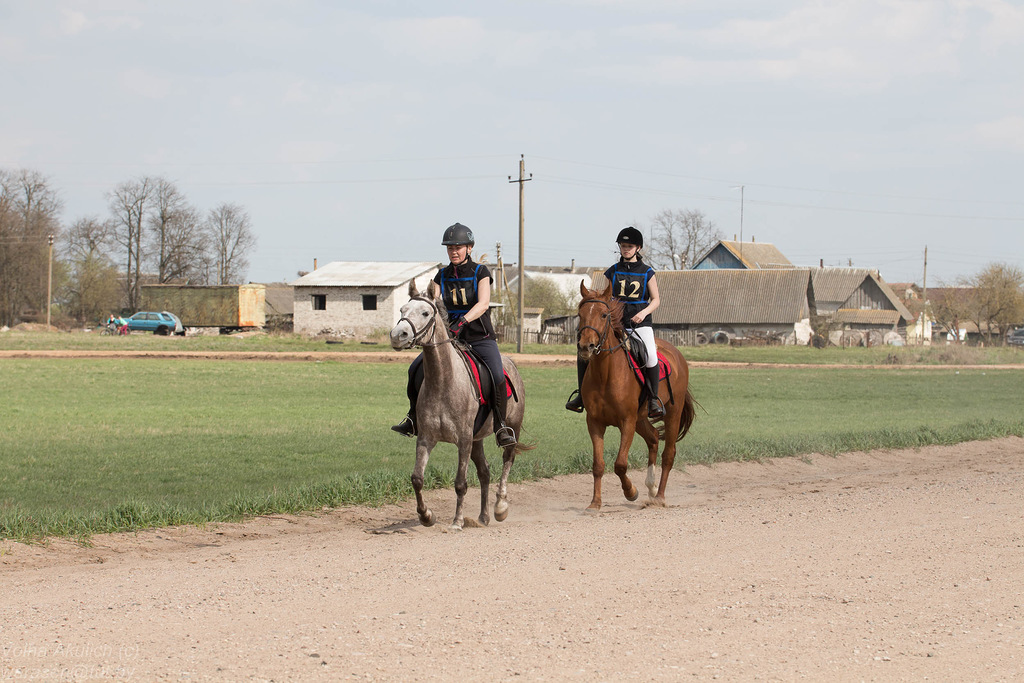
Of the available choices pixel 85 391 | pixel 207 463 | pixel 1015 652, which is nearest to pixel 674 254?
pixel 85 391

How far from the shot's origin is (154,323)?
71.6 m

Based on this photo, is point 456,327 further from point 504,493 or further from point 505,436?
point 504,493

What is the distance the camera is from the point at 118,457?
1527 centimetres

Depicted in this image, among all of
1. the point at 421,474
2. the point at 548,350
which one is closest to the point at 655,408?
the point at 421,474

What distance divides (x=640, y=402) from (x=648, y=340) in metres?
0.79

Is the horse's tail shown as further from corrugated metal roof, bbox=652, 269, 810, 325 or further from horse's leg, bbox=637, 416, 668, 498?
corrugated metal roof, bbox=652, 269, 810, 325

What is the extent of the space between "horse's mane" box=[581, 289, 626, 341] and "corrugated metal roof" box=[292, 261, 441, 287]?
190ft

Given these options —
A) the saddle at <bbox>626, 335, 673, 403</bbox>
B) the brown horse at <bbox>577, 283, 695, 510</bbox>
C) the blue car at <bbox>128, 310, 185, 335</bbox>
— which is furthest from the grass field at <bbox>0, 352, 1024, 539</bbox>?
the blue car at <bbox>128, 310, 185, 335</bbox>

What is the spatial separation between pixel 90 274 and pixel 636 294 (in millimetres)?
98664

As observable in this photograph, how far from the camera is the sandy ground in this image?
220 inches

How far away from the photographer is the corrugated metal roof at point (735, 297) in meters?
77.3

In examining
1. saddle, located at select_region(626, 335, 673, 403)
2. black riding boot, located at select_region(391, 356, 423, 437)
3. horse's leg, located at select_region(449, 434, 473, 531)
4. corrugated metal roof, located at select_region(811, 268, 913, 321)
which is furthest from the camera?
corrugated metal roof, located at select_region(811, 268, 913, 321)

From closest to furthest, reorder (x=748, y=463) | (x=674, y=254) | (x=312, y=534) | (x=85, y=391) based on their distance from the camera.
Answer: (x=312, y=534)
(x=748, y=463)
(x=85, y=391)
(x=674, y=254)

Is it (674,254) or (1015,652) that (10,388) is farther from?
(674,254)
